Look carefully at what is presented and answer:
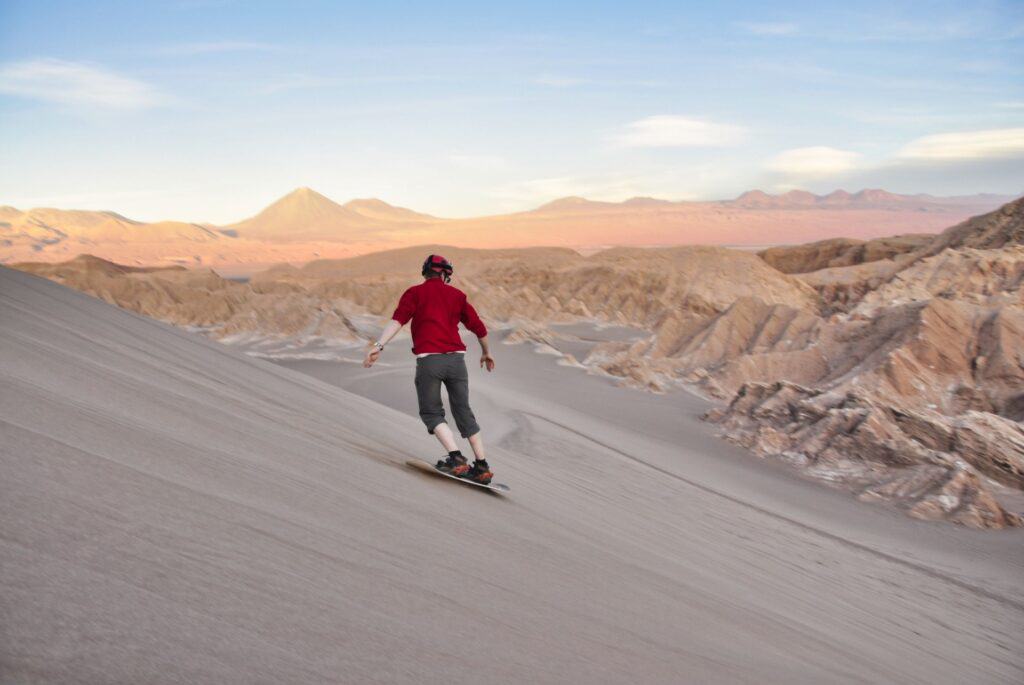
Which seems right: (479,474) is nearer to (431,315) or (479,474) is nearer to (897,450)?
(431,315)

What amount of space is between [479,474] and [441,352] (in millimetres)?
722

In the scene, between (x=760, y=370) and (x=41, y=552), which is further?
(x=760, y=370)

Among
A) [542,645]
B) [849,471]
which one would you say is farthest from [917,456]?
[542,645]

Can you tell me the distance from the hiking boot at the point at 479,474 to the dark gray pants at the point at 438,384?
0.18 meters

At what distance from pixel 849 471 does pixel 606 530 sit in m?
8.19

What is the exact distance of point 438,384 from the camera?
16.3ft

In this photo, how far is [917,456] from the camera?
12141mm

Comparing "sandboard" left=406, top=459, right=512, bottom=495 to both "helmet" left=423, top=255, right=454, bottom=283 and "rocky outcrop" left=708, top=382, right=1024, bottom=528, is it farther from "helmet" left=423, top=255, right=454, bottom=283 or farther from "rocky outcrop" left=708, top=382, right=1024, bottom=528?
"rocky outcrop" left=708, top=382, right=1024, bottom=528

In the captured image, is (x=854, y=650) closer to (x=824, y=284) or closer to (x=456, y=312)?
(x=456, y=312)

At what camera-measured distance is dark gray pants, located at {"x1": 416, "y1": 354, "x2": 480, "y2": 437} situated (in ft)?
16.1

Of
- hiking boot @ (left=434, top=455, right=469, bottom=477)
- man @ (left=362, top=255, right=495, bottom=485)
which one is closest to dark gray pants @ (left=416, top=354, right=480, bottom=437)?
man @ (left=362, top=255, right=495, bottom=485)

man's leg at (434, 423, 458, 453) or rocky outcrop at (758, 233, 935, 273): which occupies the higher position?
rocky outcrop at (758, 233, 935, 273)

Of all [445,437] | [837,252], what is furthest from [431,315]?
[837,252]

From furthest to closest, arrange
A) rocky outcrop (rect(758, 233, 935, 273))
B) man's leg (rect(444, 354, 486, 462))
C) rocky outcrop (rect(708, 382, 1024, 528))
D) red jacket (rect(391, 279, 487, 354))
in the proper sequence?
rocky outcrop (rect(758, 233, 935, 273))
rocky outcrop (rect(708, 382, 1024, 528))
man's leg (rect(444, 354, 486, 462))
red jacket (rect(391, 279, 487, 354))
